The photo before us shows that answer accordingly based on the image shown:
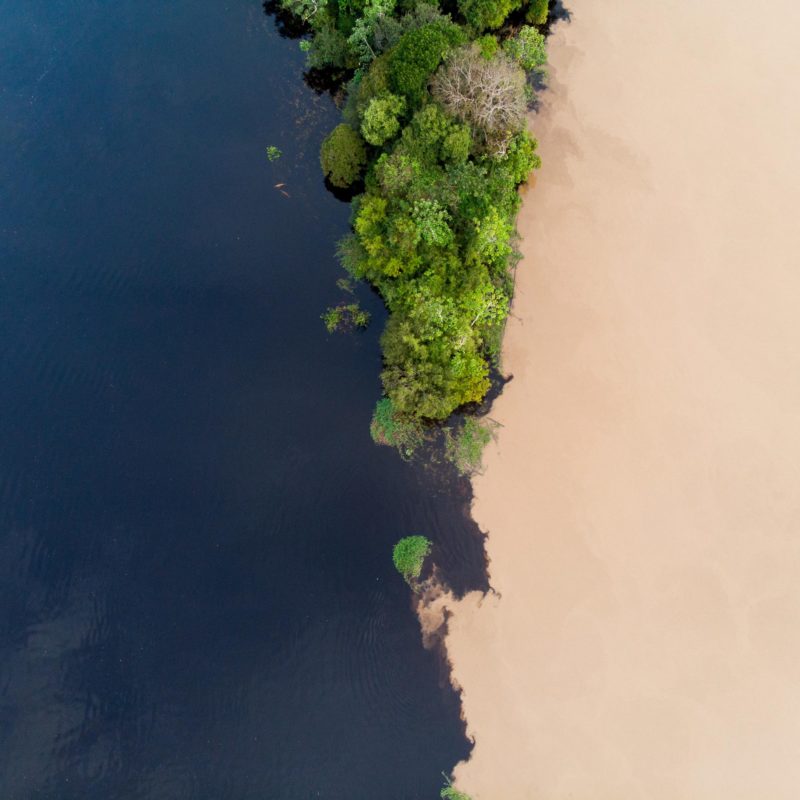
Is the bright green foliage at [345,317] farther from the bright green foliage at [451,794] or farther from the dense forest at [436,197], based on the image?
the bright green foliage at [451,794]

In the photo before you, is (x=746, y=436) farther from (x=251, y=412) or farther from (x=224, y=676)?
(x=224, y=676)

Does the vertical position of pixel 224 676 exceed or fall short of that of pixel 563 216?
it falls short

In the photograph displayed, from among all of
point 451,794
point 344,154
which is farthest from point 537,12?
point 451,794

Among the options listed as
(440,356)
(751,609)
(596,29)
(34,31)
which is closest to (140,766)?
(440,356)

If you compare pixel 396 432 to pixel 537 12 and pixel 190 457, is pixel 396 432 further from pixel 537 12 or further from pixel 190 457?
pixel 537 12

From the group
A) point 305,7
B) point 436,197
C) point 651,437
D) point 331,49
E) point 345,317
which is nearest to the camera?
point 436,197
